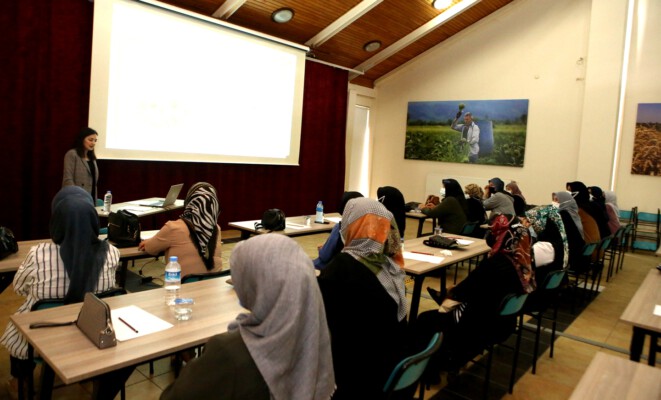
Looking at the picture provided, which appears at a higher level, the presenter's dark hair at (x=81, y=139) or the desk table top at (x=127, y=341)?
the presenter's dark hair at (x=81, y=139)

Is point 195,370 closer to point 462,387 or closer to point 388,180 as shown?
point 462,387

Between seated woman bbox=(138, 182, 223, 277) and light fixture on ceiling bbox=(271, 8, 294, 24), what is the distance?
506cm

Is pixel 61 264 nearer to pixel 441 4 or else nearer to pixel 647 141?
pixel 441 4

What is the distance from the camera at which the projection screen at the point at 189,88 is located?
5.68 metres

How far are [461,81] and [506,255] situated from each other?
7.70m

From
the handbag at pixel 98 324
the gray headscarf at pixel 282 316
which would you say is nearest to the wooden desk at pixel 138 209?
the handbag at pixel 98 324

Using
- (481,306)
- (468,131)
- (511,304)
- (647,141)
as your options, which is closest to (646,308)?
(511,304)

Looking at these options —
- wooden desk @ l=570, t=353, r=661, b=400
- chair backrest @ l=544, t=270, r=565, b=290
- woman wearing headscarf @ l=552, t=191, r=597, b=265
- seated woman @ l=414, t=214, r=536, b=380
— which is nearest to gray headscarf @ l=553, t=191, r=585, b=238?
woman wearing headscarf @ l=552, t=191, r=597, b=265

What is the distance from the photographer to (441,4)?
8.32m

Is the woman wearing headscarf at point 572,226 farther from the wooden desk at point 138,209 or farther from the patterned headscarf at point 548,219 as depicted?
the wooden desk at point 138,209

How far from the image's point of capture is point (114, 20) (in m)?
5.57

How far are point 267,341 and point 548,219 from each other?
3450 mm

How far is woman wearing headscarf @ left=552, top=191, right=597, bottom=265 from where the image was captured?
4867 millimetres

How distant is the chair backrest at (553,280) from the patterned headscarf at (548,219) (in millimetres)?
632
